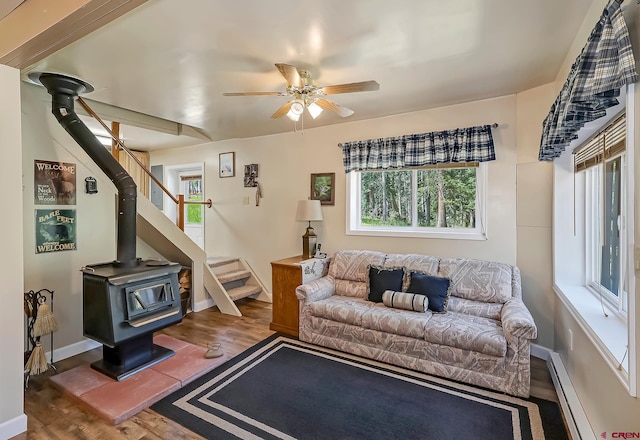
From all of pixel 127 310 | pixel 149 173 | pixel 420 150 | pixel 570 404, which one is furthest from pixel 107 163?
pixel 570 404

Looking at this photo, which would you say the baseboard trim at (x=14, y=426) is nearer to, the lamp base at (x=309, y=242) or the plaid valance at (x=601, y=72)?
the lamp base at (x=309, y=242)

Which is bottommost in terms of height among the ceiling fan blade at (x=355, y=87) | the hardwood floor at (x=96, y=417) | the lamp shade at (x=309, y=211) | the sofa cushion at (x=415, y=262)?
the hardwood floor at (x=96, y=417)

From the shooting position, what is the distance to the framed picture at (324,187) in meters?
4.11

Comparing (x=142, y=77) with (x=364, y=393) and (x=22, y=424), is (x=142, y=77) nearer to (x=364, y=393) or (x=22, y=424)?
(x=22, y=424)

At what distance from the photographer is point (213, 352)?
2.90 meters

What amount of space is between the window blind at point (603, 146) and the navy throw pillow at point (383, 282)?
1.72 m

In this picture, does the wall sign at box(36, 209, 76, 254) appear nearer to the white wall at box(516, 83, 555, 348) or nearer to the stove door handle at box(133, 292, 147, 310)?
the stove door handle at box(133, 292, 147, 310)

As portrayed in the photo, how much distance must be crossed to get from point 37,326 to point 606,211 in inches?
169

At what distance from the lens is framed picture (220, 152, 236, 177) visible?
497 cm

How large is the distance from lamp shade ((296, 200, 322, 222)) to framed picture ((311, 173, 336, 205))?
0.24 meters

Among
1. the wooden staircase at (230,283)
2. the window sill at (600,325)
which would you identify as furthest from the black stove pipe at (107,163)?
the window sill at (600,325)

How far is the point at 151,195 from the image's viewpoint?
627 centimetres

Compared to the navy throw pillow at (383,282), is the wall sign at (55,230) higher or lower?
higher

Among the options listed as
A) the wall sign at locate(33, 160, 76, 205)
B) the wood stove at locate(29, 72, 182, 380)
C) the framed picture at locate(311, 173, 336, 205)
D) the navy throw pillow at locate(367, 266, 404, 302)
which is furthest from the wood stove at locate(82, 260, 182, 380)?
Result: the framed picture at locate(311, 173, 336, 205)
